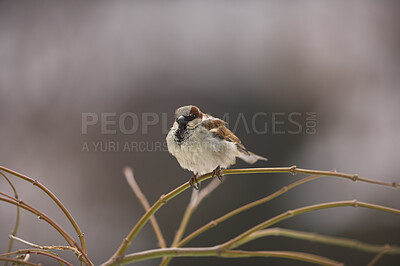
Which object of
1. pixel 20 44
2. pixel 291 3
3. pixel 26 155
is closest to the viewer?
pixel 26 155

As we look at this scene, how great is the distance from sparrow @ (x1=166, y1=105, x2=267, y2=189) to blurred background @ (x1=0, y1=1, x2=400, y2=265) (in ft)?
1.69

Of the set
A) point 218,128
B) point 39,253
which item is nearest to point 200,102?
point 218,128

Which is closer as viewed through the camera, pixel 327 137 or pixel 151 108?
pixel 151 108

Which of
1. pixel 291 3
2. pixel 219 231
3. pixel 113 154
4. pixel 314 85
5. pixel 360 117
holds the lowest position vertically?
pixel 219 231

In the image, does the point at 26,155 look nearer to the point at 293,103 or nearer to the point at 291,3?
the point at 293,103

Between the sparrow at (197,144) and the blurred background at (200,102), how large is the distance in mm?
516

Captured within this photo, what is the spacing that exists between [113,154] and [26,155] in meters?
0.31

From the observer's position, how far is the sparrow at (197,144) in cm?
75

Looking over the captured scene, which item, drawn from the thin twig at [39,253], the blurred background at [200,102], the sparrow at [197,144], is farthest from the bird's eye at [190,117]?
the blurred background at [200,102]

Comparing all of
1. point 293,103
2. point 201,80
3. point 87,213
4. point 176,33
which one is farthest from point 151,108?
point 293,103

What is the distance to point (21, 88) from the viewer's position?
1430 mm

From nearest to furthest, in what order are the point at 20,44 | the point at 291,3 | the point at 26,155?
the point at 26,155
the point at 20,44
the point at 291,3

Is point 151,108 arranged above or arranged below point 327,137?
above

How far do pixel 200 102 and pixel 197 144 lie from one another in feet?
1.90
